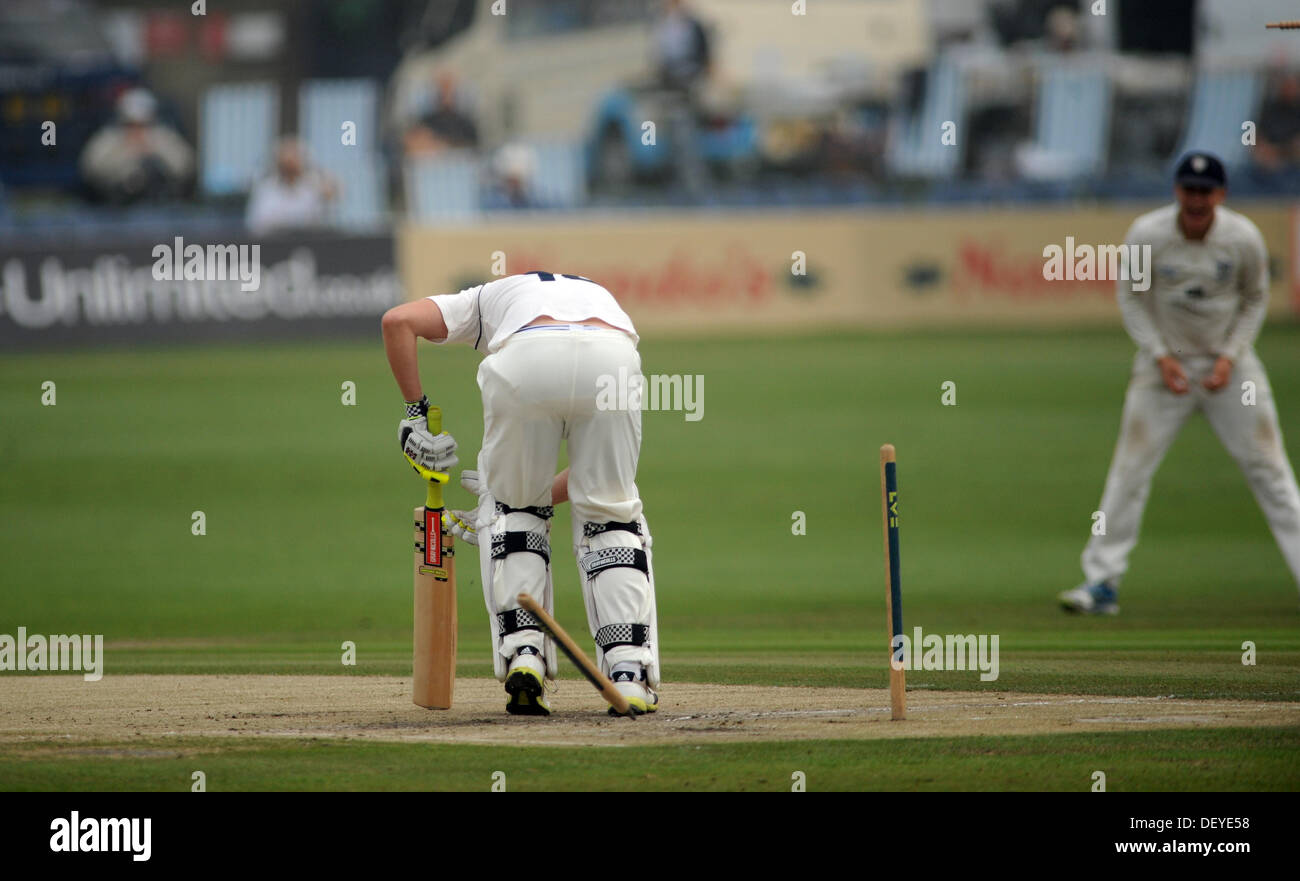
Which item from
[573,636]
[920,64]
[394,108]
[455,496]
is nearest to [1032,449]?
[455,496]

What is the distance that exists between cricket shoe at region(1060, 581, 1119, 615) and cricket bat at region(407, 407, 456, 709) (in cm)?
482

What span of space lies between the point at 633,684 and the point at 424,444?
1.28 m

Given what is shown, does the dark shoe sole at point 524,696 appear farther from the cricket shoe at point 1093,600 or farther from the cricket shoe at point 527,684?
the cricket shoe at point 1093,600

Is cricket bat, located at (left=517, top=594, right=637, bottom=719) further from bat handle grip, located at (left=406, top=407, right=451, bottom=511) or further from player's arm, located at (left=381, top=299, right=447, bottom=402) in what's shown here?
player's arm, located at (left=381, top=299, right=447, bottom=402)

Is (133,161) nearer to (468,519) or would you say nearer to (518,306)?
(468,519)

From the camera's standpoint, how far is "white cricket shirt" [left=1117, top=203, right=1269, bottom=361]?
9.92 metres

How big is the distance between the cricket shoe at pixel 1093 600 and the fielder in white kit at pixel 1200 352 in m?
0.29

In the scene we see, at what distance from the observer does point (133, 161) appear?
29.7 m

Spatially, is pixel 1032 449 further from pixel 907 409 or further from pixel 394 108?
pixel 394 108

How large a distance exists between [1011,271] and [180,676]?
19451 mm

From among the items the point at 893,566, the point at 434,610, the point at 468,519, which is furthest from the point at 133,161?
the point at 893,566

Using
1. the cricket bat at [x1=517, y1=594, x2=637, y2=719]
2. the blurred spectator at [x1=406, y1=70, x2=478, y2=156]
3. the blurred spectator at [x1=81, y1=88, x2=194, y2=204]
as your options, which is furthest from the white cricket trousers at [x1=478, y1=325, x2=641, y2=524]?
the blurred spectator at [x1=406, y1=70, x2=478, y2=156]

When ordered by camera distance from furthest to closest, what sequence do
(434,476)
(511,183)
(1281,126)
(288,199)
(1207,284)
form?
(1281,126), (511,183), (288,199), (1207,284), (434,476)
